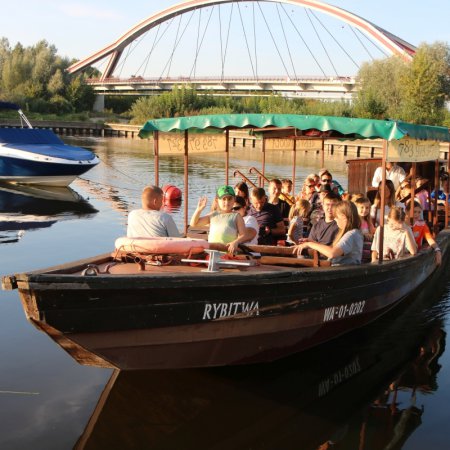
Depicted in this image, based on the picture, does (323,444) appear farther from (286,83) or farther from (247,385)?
(286,83)

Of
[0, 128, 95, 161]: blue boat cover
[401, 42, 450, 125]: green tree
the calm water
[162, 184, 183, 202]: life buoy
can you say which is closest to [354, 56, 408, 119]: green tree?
[401, 42, 450, 125]: green tree

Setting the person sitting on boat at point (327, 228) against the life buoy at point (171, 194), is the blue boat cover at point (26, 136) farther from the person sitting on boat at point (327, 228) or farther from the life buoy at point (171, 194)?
the person sitting on boat at point (327, 228)

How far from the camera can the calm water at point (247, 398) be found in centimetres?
560

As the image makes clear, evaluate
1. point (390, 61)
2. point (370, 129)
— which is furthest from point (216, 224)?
Result: point (390, 61)

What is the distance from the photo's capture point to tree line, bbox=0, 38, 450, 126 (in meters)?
50.6

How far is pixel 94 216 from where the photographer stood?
17.9m

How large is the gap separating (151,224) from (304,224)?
13.0ft

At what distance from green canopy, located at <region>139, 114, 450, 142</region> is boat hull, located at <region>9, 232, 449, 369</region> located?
151cm

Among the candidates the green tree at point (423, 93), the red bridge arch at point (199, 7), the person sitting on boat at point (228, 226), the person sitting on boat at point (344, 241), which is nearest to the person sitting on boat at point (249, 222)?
the person sitting on boat at point (228, 226)

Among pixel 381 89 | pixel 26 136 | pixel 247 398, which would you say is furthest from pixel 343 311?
pixel 381 89

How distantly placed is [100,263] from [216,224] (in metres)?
1.33

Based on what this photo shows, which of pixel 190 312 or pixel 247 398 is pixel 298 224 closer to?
pixel 247 398

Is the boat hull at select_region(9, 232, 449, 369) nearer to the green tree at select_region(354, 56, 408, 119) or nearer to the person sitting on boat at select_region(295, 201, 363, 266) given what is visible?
the person sitting on boat at select_region(295, 201, 363, 266)

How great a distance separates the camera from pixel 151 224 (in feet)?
20.6
